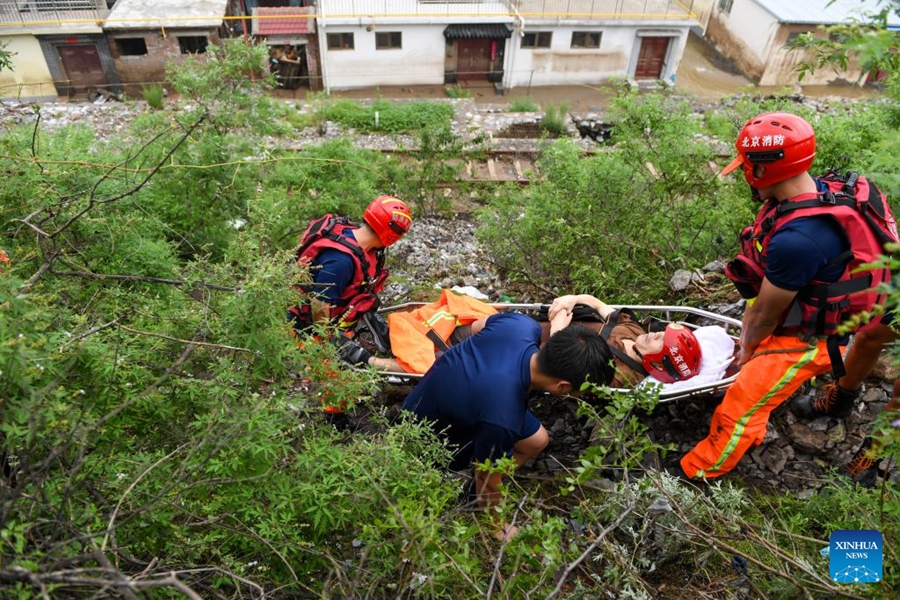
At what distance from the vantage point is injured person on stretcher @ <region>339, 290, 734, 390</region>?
13.3ft

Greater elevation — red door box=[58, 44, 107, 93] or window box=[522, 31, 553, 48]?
window box=[522, 31, 553, 48]

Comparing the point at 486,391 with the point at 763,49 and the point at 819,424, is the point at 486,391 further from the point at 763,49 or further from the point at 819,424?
the point at 763,49

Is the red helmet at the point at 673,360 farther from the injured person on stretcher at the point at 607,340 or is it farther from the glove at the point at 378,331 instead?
the glove at the point at 378,331

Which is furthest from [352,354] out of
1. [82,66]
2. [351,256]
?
[82,66]

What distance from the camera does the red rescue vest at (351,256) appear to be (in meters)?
4.40

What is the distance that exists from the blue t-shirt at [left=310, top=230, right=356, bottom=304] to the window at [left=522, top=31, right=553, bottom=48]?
2029 cm

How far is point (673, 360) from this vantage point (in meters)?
4.03

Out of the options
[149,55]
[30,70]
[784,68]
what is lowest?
[784,68]

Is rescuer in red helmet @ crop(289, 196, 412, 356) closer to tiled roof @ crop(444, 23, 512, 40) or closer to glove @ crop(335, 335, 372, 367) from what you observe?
glove @ crop(335, 335, 372, 367)

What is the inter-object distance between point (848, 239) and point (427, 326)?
2.88 metres

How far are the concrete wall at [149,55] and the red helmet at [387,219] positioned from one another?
61.3 feet

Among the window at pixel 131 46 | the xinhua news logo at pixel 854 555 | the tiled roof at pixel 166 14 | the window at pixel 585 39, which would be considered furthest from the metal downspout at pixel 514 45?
the xinhua news logo at pixel 854 555

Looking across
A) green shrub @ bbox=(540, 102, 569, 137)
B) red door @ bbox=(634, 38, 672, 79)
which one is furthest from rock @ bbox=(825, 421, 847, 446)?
red door @ bbox=(634, 38, 672, 79)

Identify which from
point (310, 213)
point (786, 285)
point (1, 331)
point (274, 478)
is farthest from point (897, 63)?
point (310, 213)
